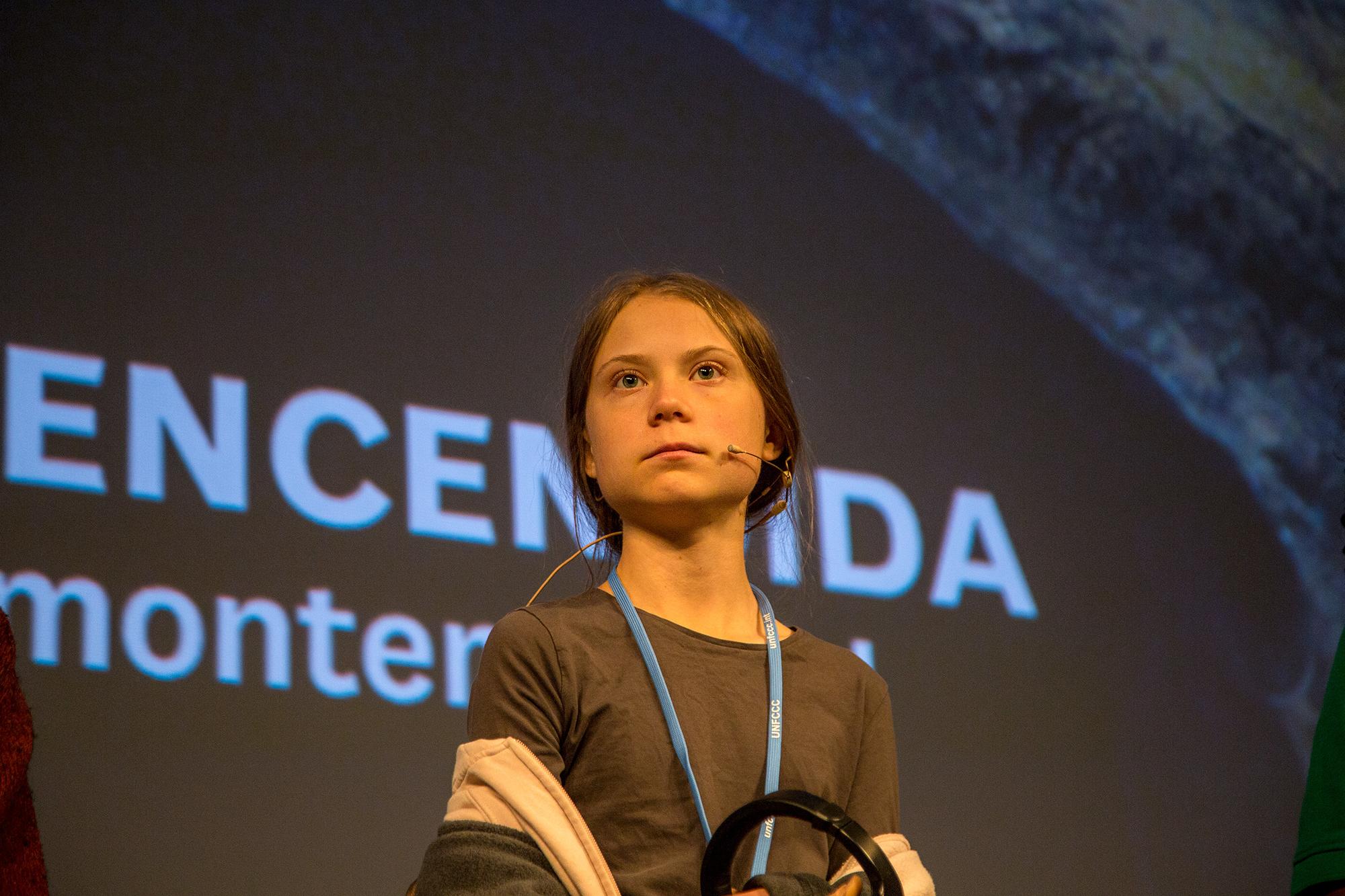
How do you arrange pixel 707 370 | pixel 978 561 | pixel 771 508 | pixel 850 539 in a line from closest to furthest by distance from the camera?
pixel 707 370 < pixel 771 508 < pixel 850 539 < pixel 978 561

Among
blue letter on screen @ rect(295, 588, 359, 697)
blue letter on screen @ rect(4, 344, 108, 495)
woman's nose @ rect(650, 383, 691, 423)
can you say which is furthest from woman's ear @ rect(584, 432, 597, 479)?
blue letter on screen @ rect(4, 344, 108, 495)

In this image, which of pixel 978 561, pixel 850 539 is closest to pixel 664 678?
pixel 850 539

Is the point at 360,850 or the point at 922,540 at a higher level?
the point at 922,540

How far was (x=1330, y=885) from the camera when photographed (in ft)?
3.28

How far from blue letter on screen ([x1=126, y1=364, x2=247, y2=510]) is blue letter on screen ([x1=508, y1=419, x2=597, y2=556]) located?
1.53ft

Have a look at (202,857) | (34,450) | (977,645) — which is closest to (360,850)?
(202,857)

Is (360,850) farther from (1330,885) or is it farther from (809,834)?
(1330,885)

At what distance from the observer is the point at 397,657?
2.29 m

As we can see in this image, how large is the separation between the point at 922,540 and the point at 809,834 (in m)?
1.60

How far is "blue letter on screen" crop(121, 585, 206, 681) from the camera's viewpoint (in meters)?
2.12

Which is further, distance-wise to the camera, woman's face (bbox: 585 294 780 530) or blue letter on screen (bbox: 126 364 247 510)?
blue letter on screen (bbox: 126 364 247 510)

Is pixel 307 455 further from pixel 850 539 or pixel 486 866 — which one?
pixel 486 866

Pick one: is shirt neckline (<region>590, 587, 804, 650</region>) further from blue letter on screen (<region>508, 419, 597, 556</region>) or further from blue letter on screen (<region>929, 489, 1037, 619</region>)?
blue letter on screen (<region>929, 489, 1037, 619</region>)

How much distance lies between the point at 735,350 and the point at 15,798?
2.50 feet
